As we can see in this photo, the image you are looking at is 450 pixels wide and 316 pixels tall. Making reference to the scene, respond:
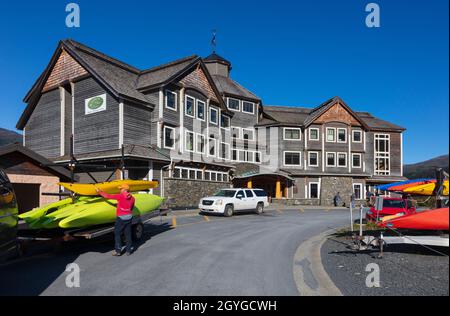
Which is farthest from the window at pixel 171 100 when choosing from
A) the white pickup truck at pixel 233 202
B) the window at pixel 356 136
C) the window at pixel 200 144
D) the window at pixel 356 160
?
the window at pixel 356 160

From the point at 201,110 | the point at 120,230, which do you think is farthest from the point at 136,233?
the point at 201,110

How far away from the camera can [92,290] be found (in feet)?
19.9

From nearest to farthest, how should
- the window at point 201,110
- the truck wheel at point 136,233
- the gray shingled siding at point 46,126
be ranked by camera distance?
the truck wheel at point 136,233 < the gray shingled siding at point 46,126 < the window at point 201,110

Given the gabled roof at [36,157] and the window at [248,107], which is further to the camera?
the window at [248,107]

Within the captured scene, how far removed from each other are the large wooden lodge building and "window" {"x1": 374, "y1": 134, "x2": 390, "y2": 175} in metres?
0.13

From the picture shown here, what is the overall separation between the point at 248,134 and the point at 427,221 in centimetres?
3552

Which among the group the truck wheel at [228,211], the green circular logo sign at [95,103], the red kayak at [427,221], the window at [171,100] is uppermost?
the window at [171,100]

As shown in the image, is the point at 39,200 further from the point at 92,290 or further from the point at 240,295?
the point at 240,295

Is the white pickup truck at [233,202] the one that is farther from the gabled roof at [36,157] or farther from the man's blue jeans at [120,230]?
A: the man's blue jeans at [120,230]

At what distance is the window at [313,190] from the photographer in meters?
39.4

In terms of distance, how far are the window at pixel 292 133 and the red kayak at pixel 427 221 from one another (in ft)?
110


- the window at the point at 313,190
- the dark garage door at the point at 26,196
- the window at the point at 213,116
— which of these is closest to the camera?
the dark garage door at the point at 26,196

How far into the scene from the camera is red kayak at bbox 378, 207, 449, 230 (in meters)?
4.30
